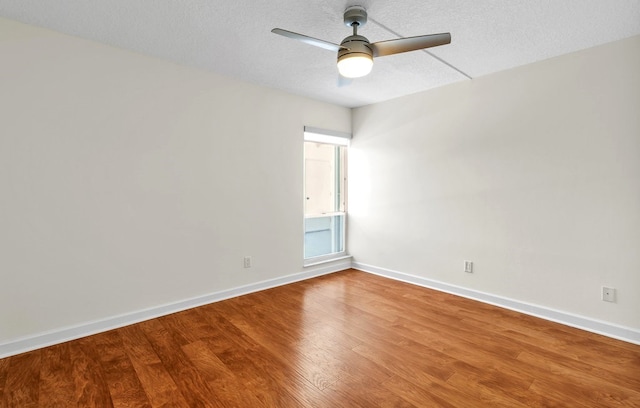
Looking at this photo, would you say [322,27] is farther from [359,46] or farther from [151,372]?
[151,372]

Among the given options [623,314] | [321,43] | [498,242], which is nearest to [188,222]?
[321,43]

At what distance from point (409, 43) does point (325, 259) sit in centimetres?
315

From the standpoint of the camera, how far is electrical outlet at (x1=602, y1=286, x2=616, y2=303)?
254cm

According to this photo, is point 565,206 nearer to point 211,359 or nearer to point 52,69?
point 211,359

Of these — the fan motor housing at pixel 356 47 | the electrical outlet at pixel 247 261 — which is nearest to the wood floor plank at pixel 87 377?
the electrical outlet at pixel 247 261

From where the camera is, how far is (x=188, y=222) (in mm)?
3086

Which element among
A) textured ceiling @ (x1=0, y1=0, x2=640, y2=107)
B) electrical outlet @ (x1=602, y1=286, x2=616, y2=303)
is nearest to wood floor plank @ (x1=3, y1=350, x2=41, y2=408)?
textured ceiling @ (x1=0, y1=0, x2=640, y2=107)

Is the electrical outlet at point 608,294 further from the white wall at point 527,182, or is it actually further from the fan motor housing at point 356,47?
the fan motor housing at point 356,47

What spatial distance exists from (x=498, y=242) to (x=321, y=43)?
105 inches

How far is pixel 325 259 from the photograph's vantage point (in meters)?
4.43

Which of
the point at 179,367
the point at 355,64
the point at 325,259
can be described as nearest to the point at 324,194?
the point at 325,259

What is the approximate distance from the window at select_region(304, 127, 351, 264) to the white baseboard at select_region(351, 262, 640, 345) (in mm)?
1022

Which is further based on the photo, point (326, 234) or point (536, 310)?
point (326, 234)

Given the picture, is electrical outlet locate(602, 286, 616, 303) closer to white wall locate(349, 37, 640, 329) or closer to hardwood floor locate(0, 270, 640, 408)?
white wall locate(349, 37, 640, 329)
